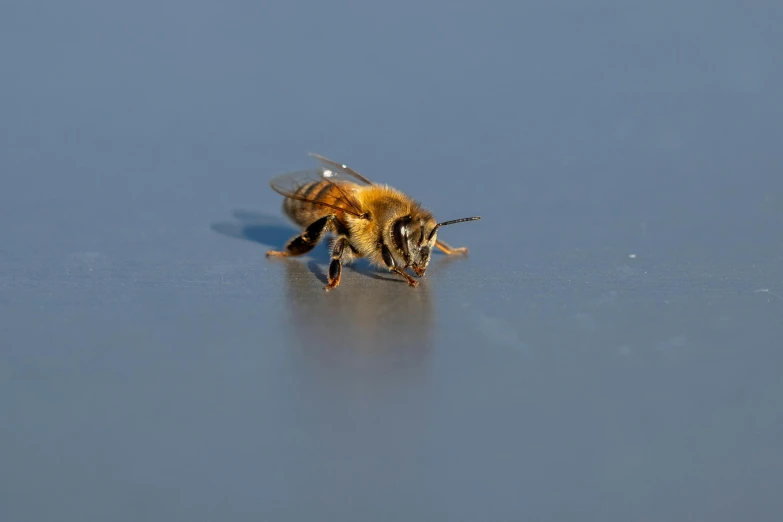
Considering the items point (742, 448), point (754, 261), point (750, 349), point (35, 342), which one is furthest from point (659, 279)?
point (35, 342)

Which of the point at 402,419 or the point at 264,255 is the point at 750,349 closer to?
the point at 402,419

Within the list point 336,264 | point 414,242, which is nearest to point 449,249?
point 414,242

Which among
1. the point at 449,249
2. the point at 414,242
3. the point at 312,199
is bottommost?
the point at 449,249

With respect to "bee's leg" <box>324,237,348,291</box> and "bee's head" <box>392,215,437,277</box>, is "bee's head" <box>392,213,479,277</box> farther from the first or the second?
"bee's leg" <box>324,237,348,291</box>

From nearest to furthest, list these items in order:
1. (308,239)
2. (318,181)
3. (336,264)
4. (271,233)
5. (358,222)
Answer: (336,264)
(358,222)
(308,239)
(318,181)
(271,233)

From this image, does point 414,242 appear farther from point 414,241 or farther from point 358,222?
point 358,222

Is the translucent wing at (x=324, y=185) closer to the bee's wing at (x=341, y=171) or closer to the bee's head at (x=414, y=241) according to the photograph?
the bee's wing at (x=341, y=171)
